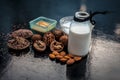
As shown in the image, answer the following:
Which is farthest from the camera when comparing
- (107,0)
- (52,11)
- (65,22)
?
(107,0)

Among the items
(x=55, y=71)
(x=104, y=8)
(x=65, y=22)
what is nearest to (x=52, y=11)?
(x=65, y=22)

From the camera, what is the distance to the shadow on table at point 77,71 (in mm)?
925

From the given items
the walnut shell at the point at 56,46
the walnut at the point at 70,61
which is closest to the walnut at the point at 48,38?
the walnut shell at the point at 56,46

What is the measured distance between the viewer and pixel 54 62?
3.29 ft

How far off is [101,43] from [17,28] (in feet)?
1.43

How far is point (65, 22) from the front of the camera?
1207 mm

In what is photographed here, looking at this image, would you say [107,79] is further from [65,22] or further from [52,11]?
[52,11]

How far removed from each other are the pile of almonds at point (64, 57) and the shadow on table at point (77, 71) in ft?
0.06

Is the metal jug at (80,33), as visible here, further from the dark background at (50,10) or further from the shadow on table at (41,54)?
the dark background at (50,10)

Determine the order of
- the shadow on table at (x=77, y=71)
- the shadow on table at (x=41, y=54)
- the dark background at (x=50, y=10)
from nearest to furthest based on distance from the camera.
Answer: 1. the shadow on table at (x=77, y=71)
2. the shadow on table at (x=41, y=54)
3. the dark background at (x=50, y=10)

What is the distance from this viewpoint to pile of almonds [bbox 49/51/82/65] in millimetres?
988

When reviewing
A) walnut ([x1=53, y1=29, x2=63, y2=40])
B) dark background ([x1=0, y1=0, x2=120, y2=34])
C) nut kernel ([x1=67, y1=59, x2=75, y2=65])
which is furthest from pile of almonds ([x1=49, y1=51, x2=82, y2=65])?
dark background ([x1=0, y1=0, x2=120, y2=34])

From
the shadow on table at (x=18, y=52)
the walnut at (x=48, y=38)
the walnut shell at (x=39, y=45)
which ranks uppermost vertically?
the walnut at (x=48, y=38)

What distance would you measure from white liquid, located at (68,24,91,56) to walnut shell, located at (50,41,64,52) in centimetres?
5
